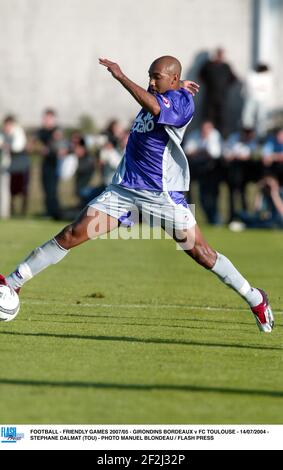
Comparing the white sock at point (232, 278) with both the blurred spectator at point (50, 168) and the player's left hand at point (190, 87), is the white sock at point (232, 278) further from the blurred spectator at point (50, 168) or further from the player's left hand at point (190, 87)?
the blurred spectator at point (50, 168)

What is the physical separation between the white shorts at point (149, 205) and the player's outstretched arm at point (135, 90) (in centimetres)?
88

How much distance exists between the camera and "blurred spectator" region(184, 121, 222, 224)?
28.4 m

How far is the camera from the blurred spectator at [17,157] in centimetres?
2930

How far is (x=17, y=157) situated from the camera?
29.6 meters

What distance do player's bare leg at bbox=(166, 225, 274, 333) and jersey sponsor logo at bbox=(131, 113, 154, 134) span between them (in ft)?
3.09

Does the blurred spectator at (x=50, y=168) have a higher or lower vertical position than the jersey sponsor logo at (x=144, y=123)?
higher

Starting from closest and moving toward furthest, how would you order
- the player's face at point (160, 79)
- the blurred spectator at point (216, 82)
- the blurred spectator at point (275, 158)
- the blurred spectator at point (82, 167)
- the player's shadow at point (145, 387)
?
the player's shadow at point (145, 387) → the player's face at point (160, 79) → the blurred spectator at point (275, 158) → the blurred spectator at point (82, 167) → the blurred spectator at point (216, 82)

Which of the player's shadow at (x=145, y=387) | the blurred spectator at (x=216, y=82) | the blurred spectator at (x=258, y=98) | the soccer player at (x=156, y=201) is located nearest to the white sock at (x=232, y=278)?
the soccer player at (x=156, y=201)

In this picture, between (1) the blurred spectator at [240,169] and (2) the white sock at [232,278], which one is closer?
(2) the white sock at [232,278]

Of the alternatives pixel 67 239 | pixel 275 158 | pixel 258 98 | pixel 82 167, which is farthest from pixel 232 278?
pixel 258 98

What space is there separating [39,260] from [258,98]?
22.7 metres

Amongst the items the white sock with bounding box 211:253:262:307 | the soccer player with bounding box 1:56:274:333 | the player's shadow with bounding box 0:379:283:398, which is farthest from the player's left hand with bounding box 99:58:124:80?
the player's shadow with bounding box 0:379:283:398
